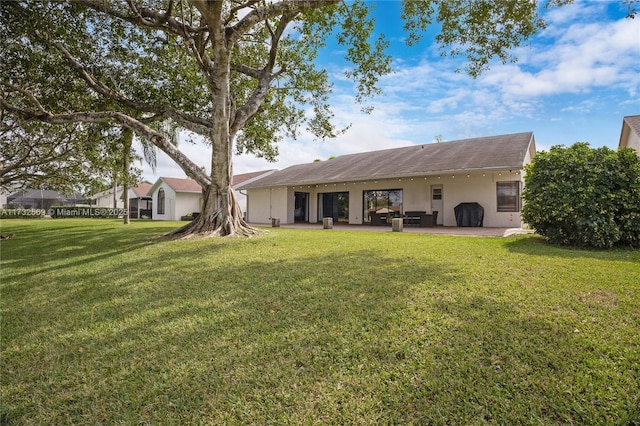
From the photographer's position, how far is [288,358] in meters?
2.79

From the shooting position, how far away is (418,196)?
53.1 ft

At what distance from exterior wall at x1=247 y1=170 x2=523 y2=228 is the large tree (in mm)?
5568

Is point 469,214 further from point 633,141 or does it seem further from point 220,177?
point 220,177

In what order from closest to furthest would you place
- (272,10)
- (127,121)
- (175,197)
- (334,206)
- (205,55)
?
1. (272,10)
2. (127,121)
3. (205,55)
4. (334,206)
5. (175,197)

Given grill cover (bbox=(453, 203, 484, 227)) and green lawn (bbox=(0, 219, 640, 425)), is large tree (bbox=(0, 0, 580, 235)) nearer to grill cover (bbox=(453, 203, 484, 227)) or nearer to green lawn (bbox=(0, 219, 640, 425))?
green lawn (bbox=(0, 219, 640, 425))

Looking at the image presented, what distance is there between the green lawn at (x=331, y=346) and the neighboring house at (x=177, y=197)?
22696 millimetres

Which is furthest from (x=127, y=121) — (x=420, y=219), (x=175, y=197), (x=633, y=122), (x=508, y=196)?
(x=633, y=122)

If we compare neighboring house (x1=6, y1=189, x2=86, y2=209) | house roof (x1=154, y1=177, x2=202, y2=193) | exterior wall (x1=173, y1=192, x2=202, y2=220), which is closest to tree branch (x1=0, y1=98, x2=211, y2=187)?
house roof (x1=154, y1=177, x2=202, y2=193)

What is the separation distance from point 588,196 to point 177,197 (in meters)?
27.1

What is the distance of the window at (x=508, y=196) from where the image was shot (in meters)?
13.5

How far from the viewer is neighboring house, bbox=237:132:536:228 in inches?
535

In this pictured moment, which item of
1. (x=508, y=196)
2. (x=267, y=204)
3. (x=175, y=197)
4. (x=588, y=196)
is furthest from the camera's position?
(x=175, y=197)

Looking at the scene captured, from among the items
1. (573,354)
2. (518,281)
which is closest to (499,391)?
(573,354)

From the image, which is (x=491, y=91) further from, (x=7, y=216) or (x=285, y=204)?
(x=7, y=216)
